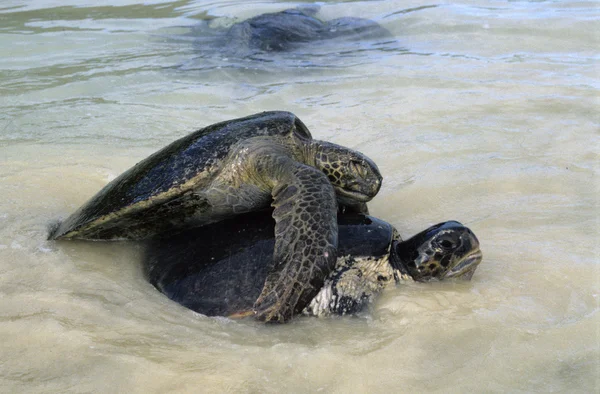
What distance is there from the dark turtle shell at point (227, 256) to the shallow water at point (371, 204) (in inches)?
4.0

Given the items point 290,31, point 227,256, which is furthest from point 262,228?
point 290,31

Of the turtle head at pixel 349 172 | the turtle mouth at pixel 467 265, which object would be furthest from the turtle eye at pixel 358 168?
the turtle mouth at pixel 467 265

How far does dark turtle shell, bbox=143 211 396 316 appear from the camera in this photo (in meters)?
2.51

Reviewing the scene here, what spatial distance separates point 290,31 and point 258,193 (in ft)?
21.2

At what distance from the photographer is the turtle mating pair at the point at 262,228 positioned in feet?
8.04

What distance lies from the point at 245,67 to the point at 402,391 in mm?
5982

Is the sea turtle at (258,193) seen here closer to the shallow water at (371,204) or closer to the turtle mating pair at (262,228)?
the turtle mating pair at (262,228)

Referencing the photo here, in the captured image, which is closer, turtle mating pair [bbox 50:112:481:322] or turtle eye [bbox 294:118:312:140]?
turtle mating pair [bbox 50:112:481:322]

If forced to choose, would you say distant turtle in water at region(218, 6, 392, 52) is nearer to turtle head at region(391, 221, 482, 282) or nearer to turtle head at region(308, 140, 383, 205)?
turtle head at region(308, 140, 383, 205)

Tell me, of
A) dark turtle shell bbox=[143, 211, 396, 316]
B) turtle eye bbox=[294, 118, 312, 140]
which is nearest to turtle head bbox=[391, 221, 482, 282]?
dark turtle shell bbox=[143, 211, 396, 316]

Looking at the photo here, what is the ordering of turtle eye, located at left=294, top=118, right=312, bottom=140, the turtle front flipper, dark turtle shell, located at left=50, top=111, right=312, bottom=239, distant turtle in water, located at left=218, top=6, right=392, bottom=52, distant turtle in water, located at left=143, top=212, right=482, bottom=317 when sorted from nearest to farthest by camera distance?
the turtle front flipper → distant turtle in water, located at left=143, top=212, right=482, bottom=317 → dark turtle shell, located at left=50, top=111, right=312, bottom=239 → turtle eye, located at left=294, top=118, right=312, bottom=140 → distant turtle in water, located at left=218, top=6, right=392, bottom=52

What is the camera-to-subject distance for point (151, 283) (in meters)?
2.70

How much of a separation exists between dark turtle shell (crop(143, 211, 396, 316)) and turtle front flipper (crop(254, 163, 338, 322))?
103mm

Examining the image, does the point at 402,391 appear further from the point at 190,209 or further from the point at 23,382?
the point at 190,209
